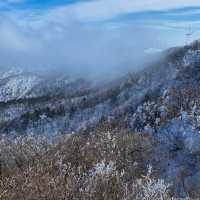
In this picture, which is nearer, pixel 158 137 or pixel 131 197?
pixel 131 197

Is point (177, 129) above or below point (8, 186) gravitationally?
below

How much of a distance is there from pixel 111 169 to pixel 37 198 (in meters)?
4.17

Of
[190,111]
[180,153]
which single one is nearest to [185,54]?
[190,111]

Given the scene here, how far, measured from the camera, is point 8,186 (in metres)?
21.1

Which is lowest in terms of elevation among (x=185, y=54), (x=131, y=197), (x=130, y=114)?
(x=130, y=114)

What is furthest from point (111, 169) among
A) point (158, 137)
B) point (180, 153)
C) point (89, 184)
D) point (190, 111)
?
point (190, 111)

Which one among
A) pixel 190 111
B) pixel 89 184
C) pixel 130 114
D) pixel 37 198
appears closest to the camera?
pixel 37 198

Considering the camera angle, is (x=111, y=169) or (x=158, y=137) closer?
(x=111, y=169)

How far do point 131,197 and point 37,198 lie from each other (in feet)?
12.4

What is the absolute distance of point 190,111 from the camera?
482 ft

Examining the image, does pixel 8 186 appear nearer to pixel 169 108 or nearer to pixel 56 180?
pixel 56 180

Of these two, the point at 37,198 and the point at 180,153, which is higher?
the point at 37,198

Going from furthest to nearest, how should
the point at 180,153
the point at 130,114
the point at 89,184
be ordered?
the point at 130,114 → the point at 180,153 → the point at 89,184

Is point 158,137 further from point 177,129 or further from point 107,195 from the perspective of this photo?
point 107,195
